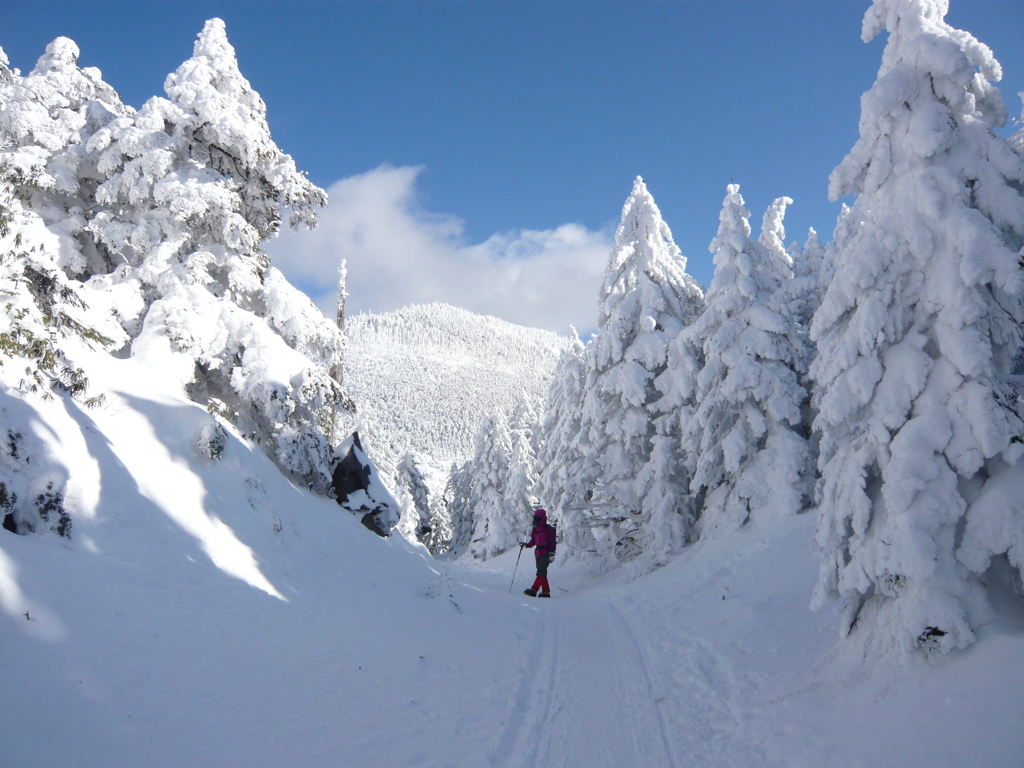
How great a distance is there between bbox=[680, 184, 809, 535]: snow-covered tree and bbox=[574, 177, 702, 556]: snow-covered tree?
1479mm

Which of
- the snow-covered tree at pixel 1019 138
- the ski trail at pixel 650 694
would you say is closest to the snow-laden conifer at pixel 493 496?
the ski trail at pixel 650 694

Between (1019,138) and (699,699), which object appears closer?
(699,699)

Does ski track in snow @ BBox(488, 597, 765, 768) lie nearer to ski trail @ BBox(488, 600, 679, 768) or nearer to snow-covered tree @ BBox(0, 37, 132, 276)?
ski trail @ BBox(488, 600, 679, 768)

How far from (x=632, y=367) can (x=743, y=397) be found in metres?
3.79

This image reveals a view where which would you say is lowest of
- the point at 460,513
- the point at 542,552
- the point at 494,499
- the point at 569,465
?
the point at 542,552

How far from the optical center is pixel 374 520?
15.3 metres

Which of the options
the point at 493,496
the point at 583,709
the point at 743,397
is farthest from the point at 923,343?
the point at 493,496

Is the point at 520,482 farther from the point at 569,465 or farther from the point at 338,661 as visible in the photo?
the point at 338,661

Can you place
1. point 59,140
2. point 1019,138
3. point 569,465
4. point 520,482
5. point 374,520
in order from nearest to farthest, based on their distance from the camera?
point 1019,138, point 59,140, point 374,520, point 569,465, point 520,482

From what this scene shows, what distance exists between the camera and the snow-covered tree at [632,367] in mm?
17859

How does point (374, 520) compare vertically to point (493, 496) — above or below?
below

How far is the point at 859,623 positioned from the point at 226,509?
397 inches

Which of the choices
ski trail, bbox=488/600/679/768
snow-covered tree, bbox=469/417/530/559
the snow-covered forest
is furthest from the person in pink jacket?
snow-covered tree, bbox=469/417/530/559

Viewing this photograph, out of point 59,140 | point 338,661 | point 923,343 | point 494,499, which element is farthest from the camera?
point 494,499
